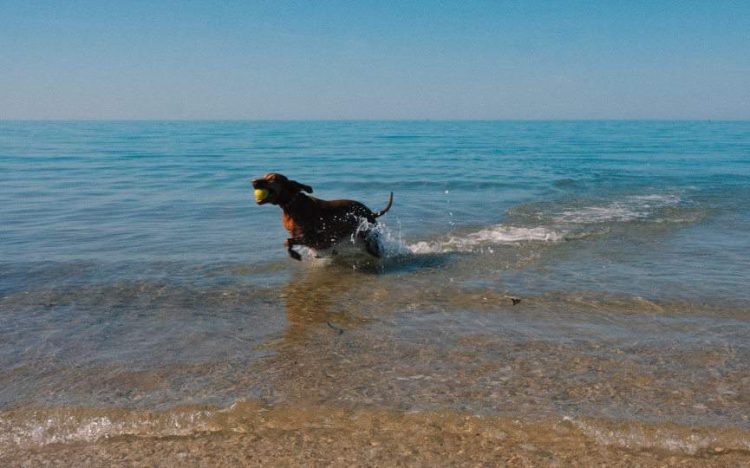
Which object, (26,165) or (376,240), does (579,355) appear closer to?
(376,240)

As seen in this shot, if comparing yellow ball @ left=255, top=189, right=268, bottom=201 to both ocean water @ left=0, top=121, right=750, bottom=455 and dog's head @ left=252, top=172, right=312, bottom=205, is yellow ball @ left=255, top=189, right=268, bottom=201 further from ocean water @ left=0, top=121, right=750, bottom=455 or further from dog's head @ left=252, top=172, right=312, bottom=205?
ocean water @ left=0, top=121, right=750, bottom=455

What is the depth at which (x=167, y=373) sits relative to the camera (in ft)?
16.5

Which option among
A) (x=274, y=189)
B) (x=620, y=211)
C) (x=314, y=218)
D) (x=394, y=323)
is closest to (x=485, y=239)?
(x=314, y=218)

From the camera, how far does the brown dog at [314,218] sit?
28.4 feet

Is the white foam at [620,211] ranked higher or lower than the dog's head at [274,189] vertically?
lower

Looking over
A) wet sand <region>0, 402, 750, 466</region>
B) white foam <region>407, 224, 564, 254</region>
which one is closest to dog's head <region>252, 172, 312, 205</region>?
white foam <region>407, 224, 564, 254</region>

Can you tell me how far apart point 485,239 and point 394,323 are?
16.0ft

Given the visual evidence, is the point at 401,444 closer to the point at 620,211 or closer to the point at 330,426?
the point at 330,426

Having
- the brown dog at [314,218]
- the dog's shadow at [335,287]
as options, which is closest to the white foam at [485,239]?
the dog's shadow at [335,287]

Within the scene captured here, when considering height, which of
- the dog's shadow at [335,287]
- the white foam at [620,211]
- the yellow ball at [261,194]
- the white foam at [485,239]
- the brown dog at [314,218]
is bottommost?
the dog's shadow at [335,287]

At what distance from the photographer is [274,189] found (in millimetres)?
8586

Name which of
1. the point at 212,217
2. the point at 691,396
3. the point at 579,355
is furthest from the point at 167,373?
the point at 212,217

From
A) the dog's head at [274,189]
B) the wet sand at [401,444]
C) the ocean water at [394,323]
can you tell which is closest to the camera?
the wet sand at [401,444]

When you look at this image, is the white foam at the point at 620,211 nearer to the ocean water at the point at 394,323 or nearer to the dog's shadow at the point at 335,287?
the ocean water at the point at 394,323
